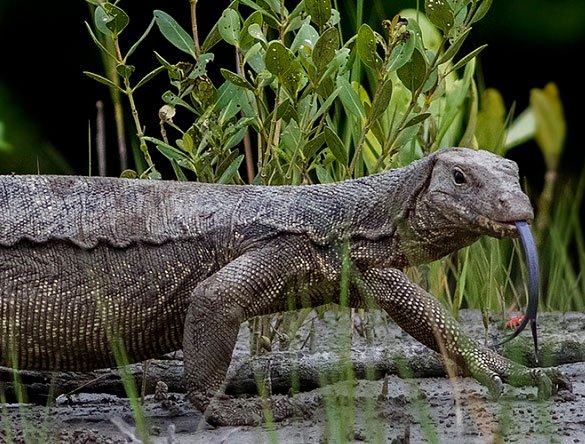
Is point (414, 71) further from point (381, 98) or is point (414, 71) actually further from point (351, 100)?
point (351, 100)

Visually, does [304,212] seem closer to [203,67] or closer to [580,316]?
[203,67]

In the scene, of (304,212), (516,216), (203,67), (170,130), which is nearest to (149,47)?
(170,130)

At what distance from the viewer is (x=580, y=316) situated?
15.8 ft

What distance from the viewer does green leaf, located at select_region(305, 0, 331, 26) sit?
399cm

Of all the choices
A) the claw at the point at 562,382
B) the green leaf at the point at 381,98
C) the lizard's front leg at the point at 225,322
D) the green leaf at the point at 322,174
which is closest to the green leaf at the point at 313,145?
the green leaf at the point at 322,174

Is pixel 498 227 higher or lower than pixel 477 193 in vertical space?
lower

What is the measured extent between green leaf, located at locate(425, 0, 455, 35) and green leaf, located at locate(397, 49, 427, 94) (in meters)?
0.12

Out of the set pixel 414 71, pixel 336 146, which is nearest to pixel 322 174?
pixel 336 146

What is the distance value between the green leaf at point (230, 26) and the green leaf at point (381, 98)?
0.54m

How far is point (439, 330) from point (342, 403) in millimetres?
598

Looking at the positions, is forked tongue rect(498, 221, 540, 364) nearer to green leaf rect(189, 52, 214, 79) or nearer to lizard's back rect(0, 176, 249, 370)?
lizard's back rect(0, 176, 249, 370)

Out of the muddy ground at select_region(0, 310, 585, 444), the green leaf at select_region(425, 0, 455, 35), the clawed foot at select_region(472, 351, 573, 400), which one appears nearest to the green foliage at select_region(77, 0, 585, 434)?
the green leaf at select_region(425, 0, 455, 35)

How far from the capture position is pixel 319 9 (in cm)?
400

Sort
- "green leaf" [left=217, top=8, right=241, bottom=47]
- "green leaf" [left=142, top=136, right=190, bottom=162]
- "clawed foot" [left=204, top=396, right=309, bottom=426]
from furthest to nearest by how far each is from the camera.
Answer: "green leaf" [left=142, top=136, right=190, bottom=162], "green leaf" [left=217, top=8, right=241, bottom=47], "clawed foot" [left=204, top=396, right=309, bottom=426]
